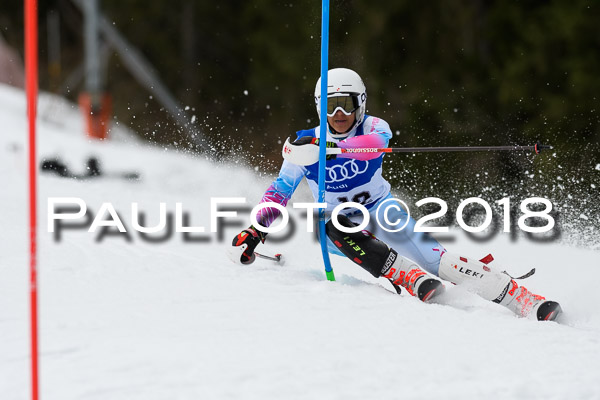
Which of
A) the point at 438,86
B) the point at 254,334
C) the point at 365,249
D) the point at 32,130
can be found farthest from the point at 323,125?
the point at 438,86

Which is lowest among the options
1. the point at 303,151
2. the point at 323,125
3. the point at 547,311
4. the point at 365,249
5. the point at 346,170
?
the point at 547,311

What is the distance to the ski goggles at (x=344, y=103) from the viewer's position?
164 inches

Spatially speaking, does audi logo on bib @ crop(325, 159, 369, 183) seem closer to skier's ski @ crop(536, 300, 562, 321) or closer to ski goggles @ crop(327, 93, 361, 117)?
ski goggles @ crop(327, 93, 361, 117)

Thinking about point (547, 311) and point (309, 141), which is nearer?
point (547, 311)

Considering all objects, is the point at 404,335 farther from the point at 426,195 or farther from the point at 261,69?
the point at 261,69

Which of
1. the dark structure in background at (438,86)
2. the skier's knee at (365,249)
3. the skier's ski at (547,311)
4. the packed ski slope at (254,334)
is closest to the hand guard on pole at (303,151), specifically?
the skier's knee at (365,249)

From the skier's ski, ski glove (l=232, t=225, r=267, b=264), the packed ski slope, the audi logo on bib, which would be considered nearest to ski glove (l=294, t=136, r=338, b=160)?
the audi logo on bib

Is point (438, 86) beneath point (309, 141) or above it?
above

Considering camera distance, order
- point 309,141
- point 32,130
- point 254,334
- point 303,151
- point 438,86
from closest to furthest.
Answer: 1. point 32,130
2. point 254,334
3. point 303,151
4. point 309,141
5. point 438,86

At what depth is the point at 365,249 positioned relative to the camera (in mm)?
3914

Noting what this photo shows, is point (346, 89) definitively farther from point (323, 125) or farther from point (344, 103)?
point (323, 125)

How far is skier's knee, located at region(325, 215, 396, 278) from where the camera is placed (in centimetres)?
390

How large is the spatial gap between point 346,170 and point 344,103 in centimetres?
39

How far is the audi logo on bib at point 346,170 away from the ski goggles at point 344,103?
0.98 feet
